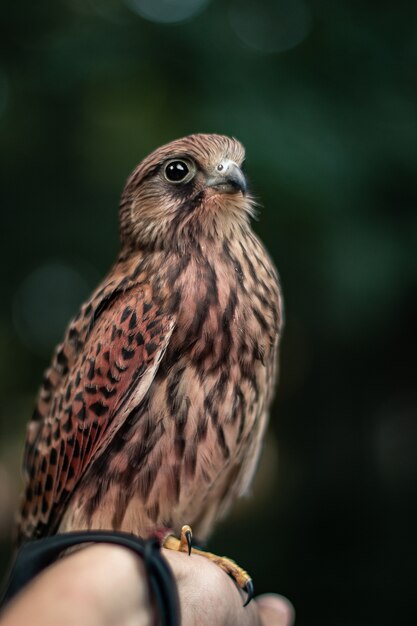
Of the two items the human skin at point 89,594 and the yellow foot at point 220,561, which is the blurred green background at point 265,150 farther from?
the human skin at point 89,594

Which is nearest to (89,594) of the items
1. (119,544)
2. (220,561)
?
Answer: (119,544)

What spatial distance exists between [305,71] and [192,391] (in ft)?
8.17

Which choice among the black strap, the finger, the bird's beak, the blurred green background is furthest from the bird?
the blurred green background

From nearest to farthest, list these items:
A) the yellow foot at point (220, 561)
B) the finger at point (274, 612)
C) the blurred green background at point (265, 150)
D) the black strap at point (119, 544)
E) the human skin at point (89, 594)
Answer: the human skin at point (89, 594), the black strap at point (119, 544), the yellow foot at point (220, 561), the finger at point (274, 612), the blurred green background at point (265, 150)

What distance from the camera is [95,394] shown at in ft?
6.87

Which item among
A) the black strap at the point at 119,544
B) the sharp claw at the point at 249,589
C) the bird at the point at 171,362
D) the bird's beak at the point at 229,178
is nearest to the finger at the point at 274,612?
the sharp claw at the point at 249,589

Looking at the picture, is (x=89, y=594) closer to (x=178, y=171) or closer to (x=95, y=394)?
(x=95, y=394)

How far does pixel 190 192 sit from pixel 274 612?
1449 millimetres

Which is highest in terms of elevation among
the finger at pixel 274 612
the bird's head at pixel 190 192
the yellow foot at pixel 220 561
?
the bird's head at pixel 190 192

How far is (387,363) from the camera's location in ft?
17.8

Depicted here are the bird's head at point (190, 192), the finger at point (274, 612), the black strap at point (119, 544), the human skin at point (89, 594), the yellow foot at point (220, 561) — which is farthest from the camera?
the finger at point (274, 612)

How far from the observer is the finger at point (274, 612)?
230cm

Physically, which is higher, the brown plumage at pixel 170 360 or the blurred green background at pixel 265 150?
the blurred green background at pixel 265 150

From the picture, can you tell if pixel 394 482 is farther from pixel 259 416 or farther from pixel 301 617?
pixel 259 416
